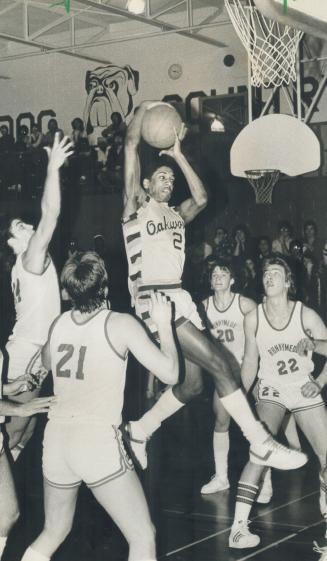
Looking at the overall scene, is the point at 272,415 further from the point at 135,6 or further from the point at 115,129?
the point at 115,129

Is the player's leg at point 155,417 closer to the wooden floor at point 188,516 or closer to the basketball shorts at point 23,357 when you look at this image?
the wooden floor at point 188,516

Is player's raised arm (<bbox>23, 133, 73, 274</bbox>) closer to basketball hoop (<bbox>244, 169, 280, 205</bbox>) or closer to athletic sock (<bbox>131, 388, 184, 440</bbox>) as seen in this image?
athletic sock (<bbox>131, 388, 184, 440</bbox>)

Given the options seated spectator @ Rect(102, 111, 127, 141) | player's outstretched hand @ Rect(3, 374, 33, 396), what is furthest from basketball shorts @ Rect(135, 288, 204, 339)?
seated spectator @ Rect(102, 111, 127, 141)

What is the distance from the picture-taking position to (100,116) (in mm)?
19203

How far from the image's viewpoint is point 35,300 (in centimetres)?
586

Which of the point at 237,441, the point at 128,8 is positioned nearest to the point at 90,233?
the point at 128,8

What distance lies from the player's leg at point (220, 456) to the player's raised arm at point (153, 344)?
2950 millimetres

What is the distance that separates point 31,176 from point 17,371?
10.9 metres

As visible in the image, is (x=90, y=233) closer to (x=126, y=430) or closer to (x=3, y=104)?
(x=3, y=104)

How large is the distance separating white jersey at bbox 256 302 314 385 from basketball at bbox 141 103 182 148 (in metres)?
1.89

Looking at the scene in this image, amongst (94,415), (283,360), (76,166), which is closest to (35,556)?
(94,415)

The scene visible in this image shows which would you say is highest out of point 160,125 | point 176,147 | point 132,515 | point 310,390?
point 160,125

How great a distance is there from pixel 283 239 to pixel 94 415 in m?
10.4

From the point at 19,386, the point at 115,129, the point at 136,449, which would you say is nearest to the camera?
the point at 19,386
